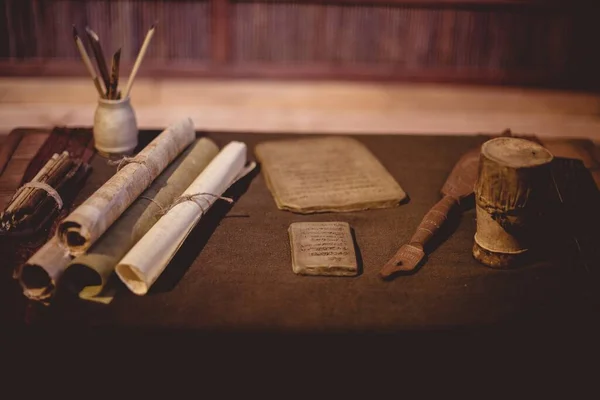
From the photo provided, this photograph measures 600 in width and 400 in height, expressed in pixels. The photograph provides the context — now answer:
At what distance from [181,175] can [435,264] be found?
2.01 ft

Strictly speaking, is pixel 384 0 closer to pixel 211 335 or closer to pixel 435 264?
pixel 435 264

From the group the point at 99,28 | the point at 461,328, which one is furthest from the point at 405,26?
the point at 461,328

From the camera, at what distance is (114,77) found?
Answer: 167 cm

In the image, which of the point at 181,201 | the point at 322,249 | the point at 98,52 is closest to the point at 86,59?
the point at 98,52

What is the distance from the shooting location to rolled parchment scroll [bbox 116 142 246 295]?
124 cm

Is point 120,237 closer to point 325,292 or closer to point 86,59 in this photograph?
point 325,292

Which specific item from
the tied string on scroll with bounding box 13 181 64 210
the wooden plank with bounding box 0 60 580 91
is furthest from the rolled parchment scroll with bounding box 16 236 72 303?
the wooden plank with bounding box 0 60 580 91

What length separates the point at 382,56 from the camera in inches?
130

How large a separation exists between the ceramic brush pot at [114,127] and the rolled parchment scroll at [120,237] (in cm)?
23

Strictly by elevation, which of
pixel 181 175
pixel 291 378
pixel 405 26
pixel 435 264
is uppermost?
pixel 405 26

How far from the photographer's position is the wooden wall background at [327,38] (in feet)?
10.3

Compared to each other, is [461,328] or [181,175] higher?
[181,175]

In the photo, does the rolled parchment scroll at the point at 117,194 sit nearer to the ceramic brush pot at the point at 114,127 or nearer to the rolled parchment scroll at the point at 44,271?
the rolled parchment scroll at the point at 44,271

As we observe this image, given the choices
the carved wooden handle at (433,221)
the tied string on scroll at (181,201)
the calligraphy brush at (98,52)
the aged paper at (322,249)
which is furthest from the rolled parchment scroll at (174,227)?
the carved wooden handle at (433,221)
